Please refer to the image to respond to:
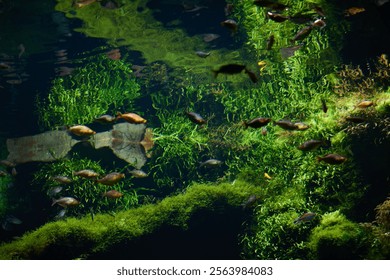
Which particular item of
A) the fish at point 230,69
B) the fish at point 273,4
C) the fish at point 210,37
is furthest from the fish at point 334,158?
the fish at point 210,37

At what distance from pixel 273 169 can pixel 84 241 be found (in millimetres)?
5618

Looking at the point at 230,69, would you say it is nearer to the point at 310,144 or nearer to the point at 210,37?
the point at 310,144

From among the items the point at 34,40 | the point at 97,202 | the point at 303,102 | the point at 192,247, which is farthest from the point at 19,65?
the point at 303,102

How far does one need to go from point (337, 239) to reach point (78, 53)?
12968 millimetres

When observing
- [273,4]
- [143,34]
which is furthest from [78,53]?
[273,4]

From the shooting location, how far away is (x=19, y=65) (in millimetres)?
15695

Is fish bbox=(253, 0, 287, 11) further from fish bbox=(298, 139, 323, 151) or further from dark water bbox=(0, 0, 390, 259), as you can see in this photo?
dark water bbox=(0, 0, 390, 259)

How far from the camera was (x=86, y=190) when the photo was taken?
10.9 metres

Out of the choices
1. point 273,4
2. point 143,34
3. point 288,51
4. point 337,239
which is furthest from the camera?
point 143,34

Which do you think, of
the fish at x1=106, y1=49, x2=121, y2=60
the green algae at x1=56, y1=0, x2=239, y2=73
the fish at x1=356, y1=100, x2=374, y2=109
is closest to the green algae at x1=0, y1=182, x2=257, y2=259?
the fish at x1=356, y1=100, x2=374, y2=109

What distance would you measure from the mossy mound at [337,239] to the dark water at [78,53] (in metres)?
2.82

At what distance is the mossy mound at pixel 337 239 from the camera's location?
6715 millimetres

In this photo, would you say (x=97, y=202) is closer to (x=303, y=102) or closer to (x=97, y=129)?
(x=97, y=129)

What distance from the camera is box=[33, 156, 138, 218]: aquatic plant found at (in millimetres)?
10875
